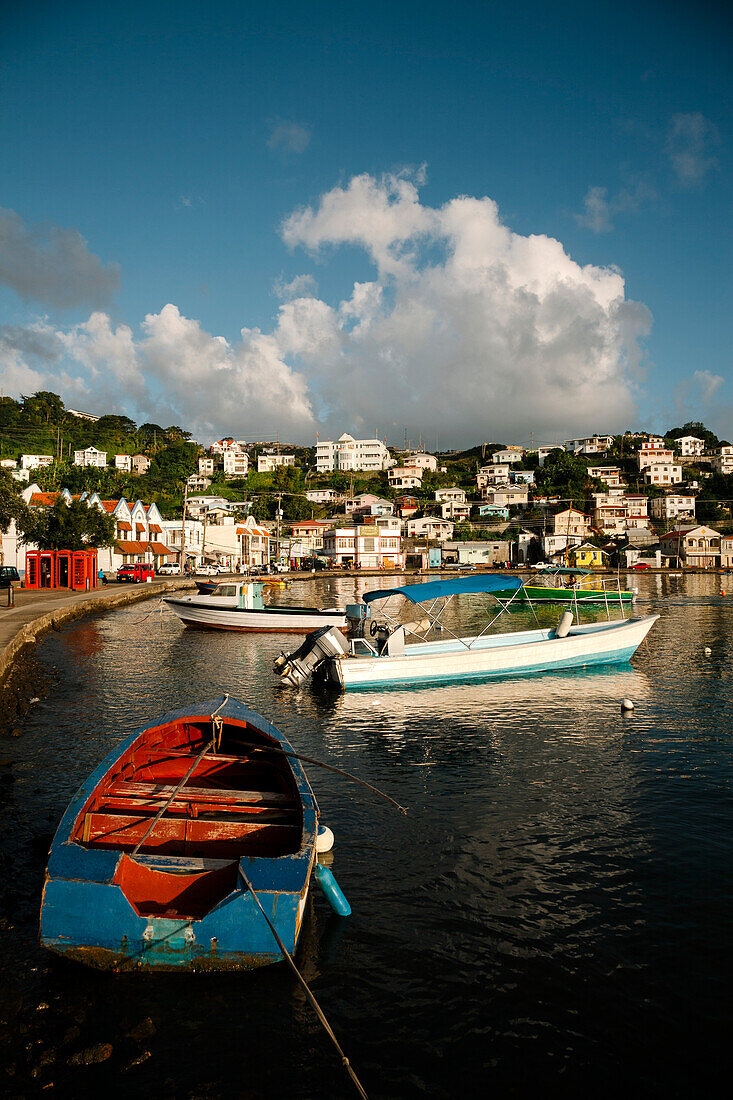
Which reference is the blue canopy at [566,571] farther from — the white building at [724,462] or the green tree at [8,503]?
the white building at [724,462]

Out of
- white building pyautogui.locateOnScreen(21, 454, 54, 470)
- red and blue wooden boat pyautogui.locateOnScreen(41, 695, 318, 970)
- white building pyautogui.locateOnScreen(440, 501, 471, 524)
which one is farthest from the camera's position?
white building pyautogui.locateOnScreen(21, 454, 54, 470)

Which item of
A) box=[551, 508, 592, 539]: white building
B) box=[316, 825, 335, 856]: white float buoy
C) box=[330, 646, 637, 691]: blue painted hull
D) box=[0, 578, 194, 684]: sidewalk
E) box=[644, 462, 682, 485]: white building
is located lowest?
box=[330, 646, 637, 691]: blue painted hull

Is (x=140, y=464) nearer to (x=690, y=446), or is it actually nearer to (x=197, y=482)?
(x=197, y=482)

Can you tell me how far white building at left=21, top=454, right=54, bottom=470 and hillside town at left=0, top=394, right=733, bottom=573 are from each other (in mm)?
490

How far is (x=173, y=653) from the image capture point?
24797 mm

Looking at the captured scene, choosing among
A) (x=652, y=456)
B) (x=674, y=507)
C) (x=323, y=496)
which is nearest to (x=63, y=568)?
(x=323, y=496)

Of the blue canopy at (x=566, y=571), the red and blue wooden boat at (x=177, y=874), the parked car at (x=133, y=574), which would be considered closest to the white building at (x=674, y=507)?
the blue canopy at (x=566, y=571)

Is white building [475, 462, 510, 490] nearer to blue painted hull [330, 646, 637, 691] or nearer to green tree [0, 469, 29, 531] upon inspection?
green tree [0, 469, 29, 531]

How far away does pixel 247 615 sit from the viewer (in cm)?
3109

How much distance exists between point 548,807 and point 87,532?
42255 millimetres

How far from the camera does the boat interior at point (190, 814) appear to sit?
5.98 meters

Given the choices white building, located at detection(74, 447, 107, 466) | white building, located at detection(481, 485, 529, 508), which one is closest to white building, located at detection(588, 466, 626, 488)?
white building, located at detection(481, 485, 529, 508)

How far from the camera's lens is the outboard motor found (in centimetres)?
1842

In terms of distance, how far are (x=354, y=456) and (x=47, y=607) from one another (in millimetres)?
117181
